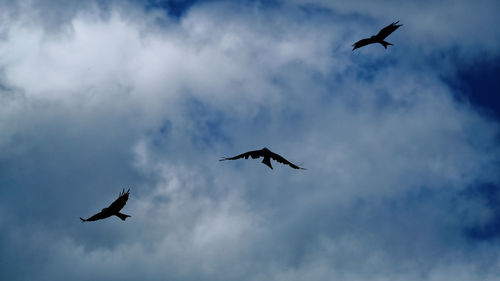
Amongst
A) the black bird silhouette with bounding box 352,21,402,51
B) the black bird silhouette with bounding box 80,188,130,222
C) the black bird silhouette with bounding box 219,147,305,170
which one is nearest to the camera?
the black bird silhouette with bounding box 80,188,130,222

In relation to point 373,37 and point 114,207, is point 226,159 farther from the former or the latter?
point 373,37

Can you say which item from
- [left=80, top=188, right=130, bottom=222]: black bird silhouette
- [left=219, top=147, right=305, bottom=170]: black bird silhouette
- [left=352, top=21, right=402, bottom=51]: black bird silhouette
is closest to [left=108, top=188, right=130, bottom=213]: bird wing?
[left=80, top=188, right=130, bottom=222]: black bird silhouette

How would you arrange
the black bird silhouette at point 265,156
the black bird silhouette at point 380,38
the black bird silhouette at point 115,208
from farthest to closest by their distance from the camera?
the black bird silhouette at point 380,38
the black bird silhouette at point 265,156
the black bird silhouette at point 115,208

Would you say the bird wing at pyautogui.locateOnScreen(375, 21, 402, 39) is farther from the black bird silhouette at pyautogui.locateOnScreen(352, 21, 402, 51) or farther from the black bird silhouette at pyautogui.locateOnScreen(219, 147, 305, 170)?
the black bird silhouette at pyautogui.locateOnScreen(219, 147, 305, 170)

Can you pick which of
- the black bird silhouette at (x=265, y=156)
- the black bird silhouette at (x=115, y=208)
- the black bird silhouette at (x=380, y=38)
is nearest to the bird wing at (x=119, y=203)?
the black bird silhouette at (x=115, y=208)

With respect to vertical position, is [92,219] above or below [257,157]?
below

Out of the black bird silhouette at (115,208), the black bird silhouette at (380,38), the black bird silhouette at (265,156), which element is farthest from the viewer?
the black bird silhouette at (380,38)

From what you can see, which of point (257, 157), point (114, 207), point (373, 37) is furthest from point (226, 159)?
point (373, 37)

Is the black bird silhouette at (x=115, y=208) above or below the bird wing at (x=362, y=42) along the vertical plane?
below

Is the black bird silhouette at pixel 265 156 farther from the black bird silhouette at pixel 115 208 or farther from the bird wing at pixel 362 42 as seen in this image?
the bird wing at pixel 362 42

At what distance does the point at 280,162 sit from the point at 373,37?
38.5ft

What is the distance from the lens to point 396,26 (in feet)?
105

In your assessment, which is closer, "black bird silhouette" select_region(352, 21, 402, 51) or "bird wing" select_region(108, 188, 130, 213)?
"bird wing" select_region(108, 188, 130, 213)

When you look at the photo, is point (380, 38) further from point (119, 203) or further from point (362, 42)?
point (119, 203)
